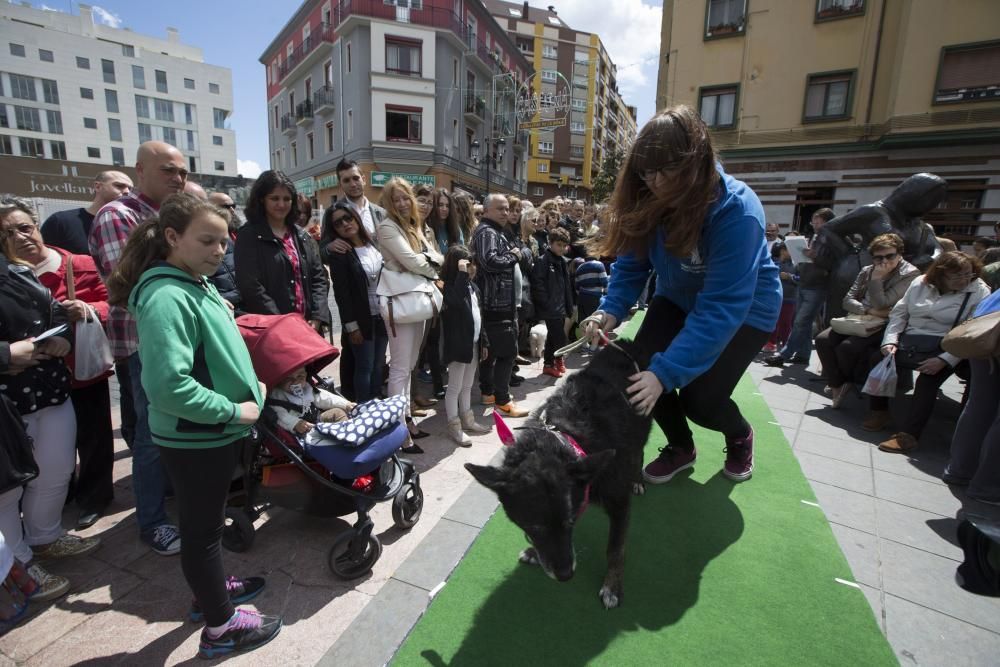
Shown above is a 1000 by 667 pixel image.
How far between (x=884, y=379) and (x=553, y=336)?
368 cm

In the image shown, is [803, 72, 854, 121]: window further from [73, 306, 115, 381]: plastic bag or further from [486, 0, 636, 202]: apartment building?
[486, 0, 636, 202]: apartment building

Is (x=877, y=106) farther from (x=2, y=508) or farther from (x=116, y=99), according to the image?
(x=116, y=99)

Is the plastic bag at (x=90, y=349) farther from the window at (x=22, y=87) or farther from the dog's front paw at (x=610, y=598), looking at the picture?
the window at (x=22, y=87)

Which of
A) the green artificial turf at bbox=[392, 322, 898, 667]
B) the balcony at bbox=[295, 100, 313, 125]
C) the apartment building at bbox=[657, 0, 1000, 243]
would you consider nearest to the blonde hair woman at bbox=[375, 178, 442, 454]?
the green artificial turf at bbox=[392, 322, 898, 667]

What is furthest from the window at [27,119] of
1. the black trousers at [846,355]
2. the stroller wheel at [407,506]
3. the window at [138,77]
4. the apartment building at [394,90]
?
the black trousers at [846,355]

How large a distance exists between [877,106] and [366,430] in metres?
21.7

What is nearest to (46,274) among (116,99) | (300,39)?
(300,39)

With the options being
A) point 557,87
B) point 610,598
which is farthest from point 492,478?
point 557,87

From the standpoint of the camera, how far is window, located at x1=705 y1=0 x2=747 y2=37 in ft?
59.3

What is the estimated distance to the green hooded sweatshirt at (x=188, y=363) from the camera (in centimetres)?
176

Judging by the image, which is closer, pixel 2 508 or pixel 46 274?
pixel 2 508

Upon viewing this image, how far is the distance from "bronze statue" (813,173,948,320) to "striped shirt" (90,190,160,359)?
27.5 feet

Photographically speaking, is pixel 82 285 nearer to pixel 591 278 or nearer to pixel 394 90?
pixel 591 278

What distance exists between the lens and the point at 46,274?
278 cm
